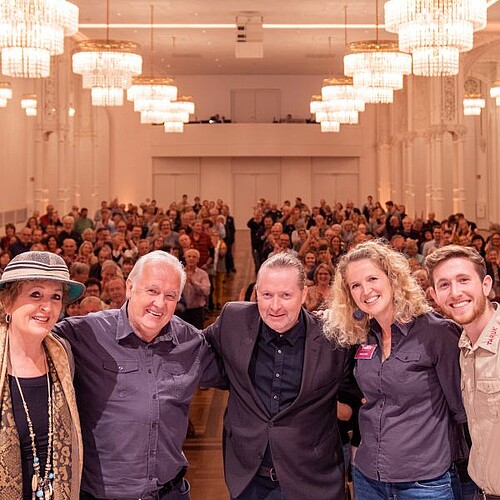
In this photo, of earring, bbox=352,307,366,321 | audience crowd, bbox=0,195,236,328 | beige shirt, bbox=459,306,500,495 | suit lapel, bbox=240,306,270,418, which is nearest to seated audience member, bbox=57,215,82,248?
audience crowd, bbox=0,195,236,328

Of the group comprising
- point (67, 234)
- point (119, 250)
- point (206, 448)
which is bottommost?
point (206, 448)

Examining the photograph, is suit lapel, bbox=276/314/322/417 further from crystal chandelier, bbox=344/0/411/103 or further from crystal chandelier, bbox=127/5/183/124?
crystal chandelier, bbox=127/5/183/124

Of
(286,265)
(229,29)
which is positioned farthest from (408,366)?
(229,29)

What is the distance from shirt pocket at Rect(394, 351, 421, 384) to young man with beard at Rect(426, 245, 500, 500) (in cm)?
20

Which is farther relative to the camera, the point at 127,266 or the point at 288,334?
the point at 127,266

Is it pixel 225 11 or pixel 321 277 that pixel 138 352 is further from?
pixel 225 11

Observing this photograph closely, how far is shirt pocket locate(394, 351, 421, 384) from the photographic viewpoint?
3.65 meters

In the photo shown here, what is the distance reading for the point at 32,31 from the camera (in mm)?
10633

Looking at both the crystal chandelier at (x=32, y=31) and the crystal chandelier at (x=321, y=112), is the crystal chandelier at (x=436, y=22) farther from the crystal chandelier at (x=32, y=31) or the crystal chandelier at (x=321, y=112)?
the crystal chandelier at (x=321, y=112)

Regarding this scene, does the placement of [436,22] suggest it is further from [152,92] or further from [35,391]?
[152,92]

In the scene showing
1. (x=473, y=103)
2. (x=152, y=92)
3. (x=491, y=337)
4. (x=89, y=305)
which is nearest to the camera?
(x=491, y=337)

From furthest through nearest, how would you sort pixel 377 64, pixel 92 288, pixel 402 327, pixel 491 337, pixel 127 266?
pixel 377 64 → pixel 127 266 → pixel 92 288 → pixel 402 327 → pixel 491 337

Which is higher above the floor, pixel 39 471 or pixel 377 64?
pixel 377 64

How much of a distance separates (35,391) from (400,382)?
4.60ft
